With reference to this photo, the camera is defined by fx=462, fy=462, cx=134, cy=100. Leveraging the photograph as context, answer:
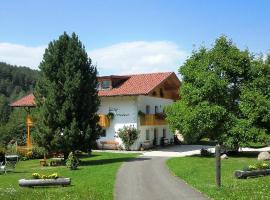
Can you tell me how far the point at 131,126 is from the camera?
47.3 metres

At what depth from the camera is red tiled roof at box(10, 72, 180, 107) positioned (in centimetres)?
4681

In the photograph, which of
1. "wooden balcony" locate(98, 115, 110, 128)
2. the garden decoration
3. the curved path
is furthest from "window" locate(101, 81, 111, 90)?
the curved path

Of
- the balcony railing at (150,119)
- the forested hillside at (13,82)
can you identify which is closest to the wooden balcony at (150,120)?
the balcony railing at (150,119)

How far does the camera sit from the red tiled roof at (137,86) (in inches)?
1843

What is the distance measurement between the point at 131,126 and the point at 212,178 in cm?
2476

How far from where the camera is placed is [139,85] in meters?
48.4

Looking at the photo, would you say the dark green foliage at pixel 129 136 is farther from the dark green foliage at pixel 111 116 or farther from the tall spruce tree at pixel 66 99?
the tall spruce tree at pixel 66 99

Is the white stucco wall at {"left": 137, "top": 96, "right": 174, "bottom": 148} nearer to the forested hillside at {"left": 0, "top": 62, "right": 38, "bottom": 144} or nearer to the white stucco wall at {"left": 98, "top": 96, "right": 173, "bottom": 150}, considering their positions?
the white stucco wall at {"left": 98, "top": 96, "right": 173, "bottom": 150}

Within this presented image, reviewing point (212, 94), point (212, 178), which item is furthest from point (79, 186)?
point (212, 94)

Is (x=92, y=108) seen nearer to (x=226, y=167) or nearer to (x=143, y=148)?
(x=226, y=167)

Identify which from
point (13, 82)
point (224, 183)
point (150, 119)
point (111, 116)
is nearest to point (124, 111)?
point (111, 116)

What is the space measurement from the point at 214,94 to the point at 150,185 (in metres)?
17.5

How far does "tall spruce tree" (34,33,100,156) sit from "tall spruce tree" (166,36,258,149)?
26.1 ft

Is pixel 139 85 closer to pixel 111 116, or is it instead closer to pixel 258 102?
pixel 111 116
